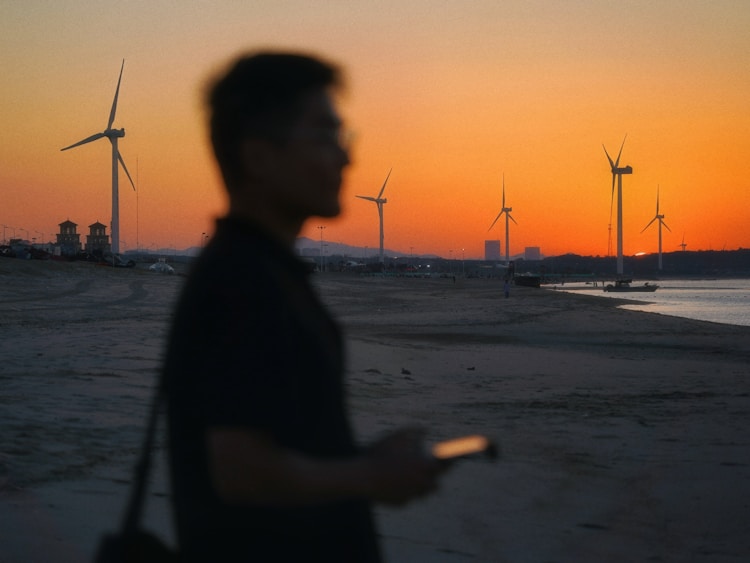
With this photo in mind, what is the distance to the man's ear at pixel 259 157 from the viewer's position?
174 cm

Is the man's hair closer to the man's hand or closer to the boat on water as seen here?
the man's hand

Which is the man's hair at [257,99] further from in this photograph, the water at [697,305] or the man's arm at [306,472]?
the water at [697,305]

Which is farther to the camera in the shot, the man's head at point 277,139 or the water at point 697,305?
the water at point 697,305

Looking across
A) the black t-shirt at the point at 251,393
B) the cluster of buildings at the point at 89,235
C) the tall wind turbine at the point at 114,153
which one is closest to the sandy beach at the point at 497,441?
the black t-shirt at the point at 251,393

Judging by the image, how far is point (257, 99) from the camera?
5.72ft

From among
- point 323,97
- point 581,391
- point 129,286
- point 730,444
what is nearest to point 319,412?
point 323,97

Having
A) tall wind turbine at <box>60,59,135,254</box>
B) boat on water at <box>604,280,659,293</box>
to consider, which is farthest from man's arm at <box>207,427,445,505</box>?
boat on water at <box>604,280,659,293</box>

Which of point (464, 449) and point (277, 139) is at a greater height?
point (277, 139)

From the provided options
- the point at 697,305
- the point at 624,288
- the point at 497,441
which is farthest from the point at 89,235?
the point at 497,441

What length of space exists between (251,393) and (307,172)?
1.49ft

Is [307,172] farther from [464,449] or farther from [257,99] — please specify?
[464,449]

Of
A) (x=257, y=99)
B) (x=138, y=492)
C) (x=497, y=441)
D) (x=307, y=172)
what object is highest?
(x=257, y=99)

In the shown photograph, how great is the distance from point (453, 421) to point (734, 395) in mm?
4973

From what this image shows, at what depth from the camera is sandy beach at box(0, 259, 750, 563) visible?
5066mm
